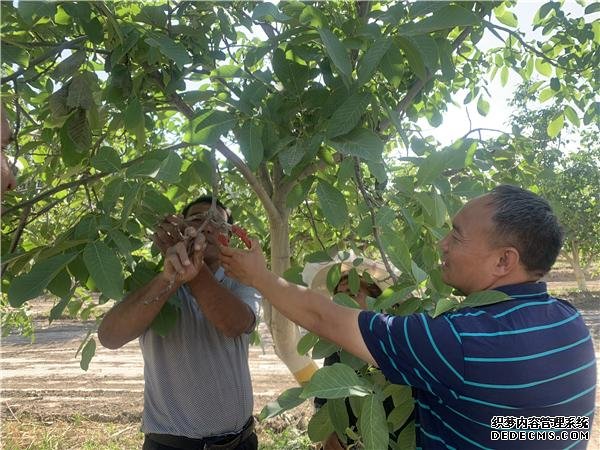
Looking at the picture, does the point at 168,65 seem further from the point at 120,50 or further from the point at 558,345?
the point at 558,345

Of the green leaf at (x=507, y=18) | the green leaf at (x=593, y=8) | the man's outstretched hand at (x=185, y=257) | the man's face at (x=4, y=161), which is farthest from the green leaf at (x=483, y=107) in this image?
the man's face at (x=4, y=161)

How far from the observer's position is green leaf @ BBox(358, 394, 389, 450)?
108cm

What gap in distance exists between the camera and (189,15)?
1554 mm

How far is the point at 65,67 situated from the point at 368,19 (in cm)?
81

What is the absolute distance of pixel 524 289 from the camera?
1218 mm

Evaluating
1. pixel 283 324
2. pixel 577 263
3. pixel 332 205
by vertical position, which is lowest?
pixel 577 263

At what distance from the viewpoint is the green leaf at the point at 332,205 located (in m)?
1.37

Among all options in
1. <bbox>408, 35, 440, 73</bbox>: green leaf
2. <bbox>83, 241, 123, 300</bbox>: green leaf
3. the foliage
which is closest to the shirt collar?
the foliage

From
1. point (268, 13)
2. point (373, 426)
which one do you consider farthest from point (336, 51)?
point (373, 426)

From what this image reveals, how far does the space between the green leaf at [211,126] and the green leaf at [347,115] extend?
24 centimetres

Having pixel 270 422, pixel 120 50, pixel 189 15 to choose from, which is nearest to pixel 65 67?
pixel 120 50

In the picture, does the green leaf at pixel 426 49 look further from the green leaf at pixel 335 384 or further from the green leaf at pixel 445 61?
the green leaf at pixel 335 384

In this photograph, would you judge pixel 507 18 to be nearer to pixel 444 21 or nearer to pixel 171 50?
pixel 444 21

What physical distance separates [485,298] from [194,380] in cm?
116
